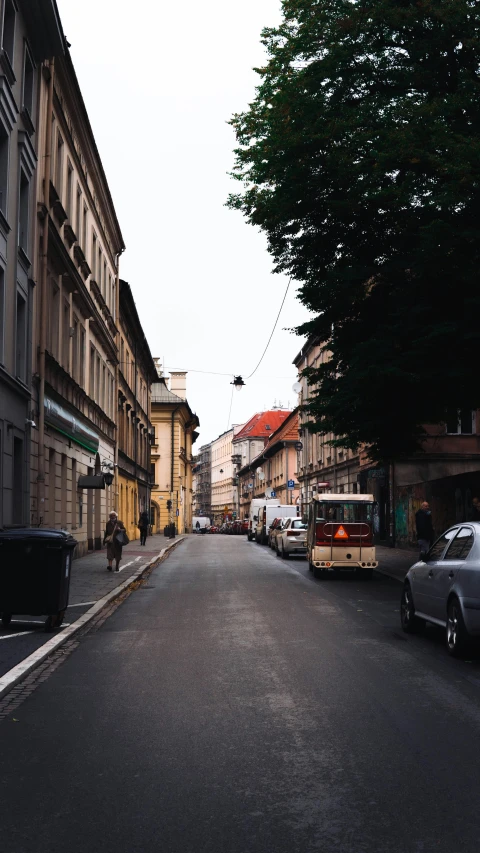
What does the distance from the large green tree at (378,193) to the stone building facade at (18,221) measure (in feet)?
17.3

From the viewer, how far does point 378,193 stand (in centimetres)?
1886

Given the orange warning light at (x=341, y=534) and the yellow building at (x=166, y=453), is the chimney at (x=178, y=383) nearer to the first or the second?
the yellow building at (x=166, y=453)

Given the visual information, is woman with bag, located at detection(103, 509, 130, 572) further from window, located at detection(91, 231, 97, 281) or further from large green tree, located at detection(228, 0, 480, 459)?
window, located at detection(91, 231, 97, 281)

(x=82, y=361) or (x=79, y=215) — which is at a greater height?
(x=79, y=215)

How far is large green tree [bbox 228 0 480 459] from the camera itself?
18547 mm

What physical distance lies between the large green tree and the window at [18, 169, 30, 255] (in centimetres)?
534

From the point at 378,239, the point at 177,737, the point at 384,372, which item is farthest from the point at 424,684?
the point at 378,239

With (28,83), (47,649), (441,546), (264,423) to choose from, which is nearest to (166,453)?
(264,423)

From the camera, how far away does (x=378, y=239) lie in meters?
21.0

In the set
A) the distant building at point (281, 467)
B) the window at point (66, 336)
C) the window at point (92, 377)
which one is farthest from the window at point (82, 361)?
the distant building at point (281, 467)

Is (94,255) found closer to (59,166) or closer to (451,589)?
(59,166)

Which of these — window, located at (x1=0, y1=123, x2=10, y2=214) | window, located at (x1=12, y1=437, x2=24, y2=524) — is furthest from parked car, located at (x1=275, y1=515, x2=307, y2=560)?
window, located at (x1=0, y1=123, x2=10, y2=214)

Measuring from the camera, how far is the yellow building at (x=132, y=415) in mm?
48031

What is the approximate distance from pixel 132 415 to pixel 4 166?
34.7 m
